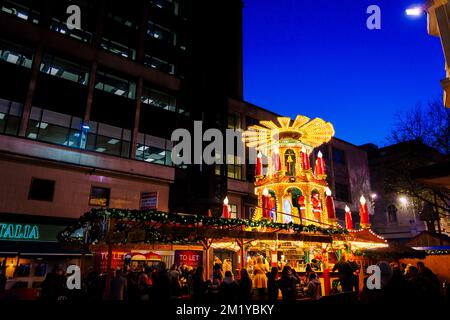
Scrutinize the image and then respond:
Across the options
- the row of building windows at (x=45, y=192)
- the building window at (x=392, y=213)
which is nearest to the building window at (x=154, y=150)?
the row of building windows at (x=45, y=192)

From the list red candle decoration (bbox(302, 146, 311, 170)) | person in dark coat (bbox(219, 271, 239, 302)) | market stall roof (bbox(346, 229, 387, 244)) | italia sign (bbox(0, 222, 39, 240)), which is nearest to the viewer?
person in dark coat (bbox(219, 271, 239, 302))

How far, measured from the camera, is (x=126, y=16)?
2695 cm

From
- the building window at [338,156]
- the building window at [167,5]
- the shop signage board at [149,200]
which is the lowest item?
the shop signage board at [149,200]

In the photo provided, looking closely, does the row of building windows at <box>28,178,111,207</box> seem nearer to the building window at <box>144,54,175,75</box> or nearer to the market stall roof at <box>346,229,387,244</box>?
the building window at <box>144,54,175,75</box>

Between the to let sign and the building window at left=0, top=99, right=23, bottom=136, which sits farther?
the to let sign

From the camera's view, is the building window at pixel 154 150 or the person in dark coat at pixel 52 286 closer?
the person in dark coat at pixel 52 286

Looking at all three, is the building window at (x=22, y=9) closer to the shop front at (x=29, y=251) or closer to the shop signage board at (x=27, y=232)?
the shop signage board at (x=27, y=232)

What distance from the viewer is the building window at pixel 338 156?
127 ft

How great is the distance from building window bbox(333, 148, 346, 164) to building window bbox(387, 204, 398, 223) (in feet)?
29.0

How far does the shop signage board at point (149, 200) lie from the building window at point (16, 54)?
11748 millimetres

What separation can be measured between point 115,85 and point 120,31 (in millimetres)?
5133

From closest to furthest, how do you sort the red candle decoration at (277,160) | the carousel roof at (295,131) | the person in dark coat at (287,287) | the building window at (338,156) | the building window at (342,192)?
the person in dark coat at (287,287), the red candle decoration at (277,160), the carousel roof at (295,131), the building window at (342,192), the building window at (338,156)

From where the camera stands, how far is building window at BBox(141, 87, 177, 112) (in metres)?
26.2

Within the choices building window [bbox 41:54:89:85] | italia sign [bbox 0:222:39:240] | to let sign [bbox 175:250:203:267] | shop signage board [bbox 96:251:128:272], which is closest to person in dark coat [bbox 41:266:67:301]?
shop signage board [bbox 96:251:128:272]
